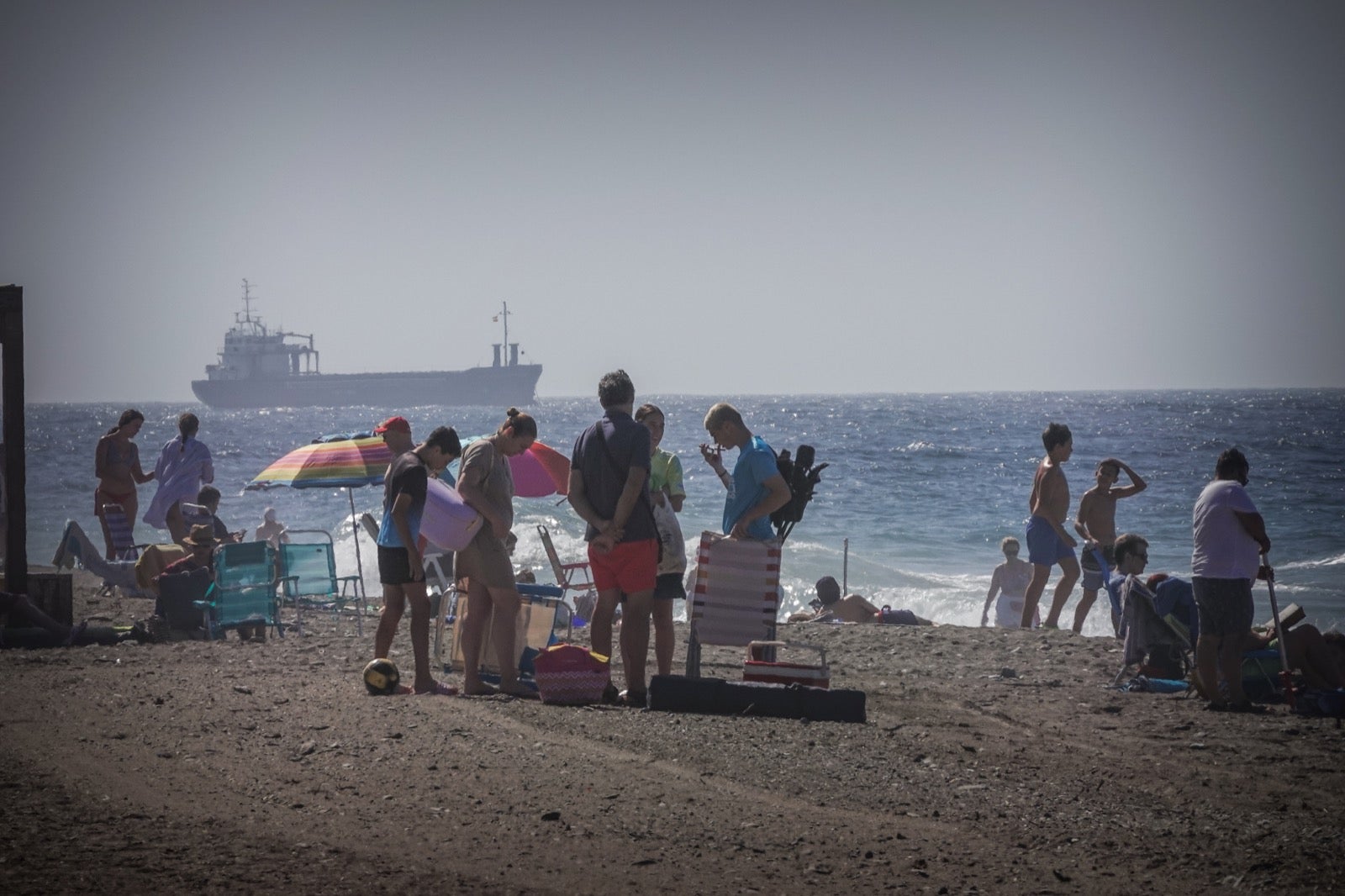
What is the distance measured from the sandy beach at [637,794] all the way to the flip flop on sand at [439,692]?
0.22 meters

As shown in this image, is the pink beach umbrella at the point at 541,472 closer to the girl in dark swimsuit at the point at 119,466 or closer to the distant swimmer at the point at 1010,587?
the girl in dark swimsuit at the point at 119,466

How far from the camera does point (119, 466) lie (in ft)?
36.0

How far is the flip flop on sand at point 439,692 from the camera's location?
6344 mm

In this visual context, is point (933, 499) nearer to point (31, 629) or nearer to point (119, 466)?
point (119, 466)

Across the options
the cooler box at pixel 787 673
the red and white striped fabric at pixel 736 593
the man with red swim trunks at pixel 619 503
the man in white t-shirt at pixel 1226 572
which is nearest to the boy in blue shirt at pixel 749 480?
the red and white striped fabric at pixel 736 593

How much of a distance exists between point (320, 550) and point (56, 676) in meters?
3.36

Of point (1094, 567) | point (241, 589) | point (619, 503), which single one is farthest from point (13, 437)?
point (1094, 567)

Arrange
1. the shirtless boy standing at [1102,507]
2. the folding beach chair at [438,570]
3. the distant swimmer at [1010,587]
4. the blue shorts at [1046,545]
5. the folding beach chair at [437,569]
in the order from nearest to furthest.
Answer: the shirtless boy standing at [1102,507] → the blue shorts at [1046,545] → the folding beach chair at [437,569] → the folding beach chair at [438,570] → the distant swimmer at [1010,587]

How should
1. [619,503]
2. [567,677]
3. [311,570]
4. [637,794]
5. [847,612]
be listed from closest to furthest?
[637,794]
[619,503]
[567,677]
[311,570]
[847,612]

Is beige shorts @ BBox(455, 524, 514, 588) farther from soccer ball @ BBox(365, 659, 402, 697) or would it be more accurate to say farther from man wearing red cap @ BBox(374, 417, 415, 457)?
man wearing red cap @ BBox(374, 417, 415, 457)

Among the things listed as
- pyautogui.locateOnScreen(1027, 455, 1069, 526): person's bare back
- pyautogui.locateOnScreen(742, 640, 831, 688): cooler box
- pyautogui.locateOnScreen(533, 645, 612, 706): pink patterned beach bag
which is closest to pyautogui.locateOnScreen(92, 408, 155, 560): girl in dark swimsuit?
pyautogui.locateOnScreen(533, 645, 612, 706): pink patterned beach bag

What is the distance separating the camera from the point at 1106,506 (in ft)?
30.0

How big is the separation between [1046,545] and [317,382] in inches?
4846

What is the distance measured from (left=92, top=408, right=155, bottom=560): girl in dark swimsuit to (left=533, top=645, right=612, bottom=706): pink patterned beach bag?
5.94 meters
